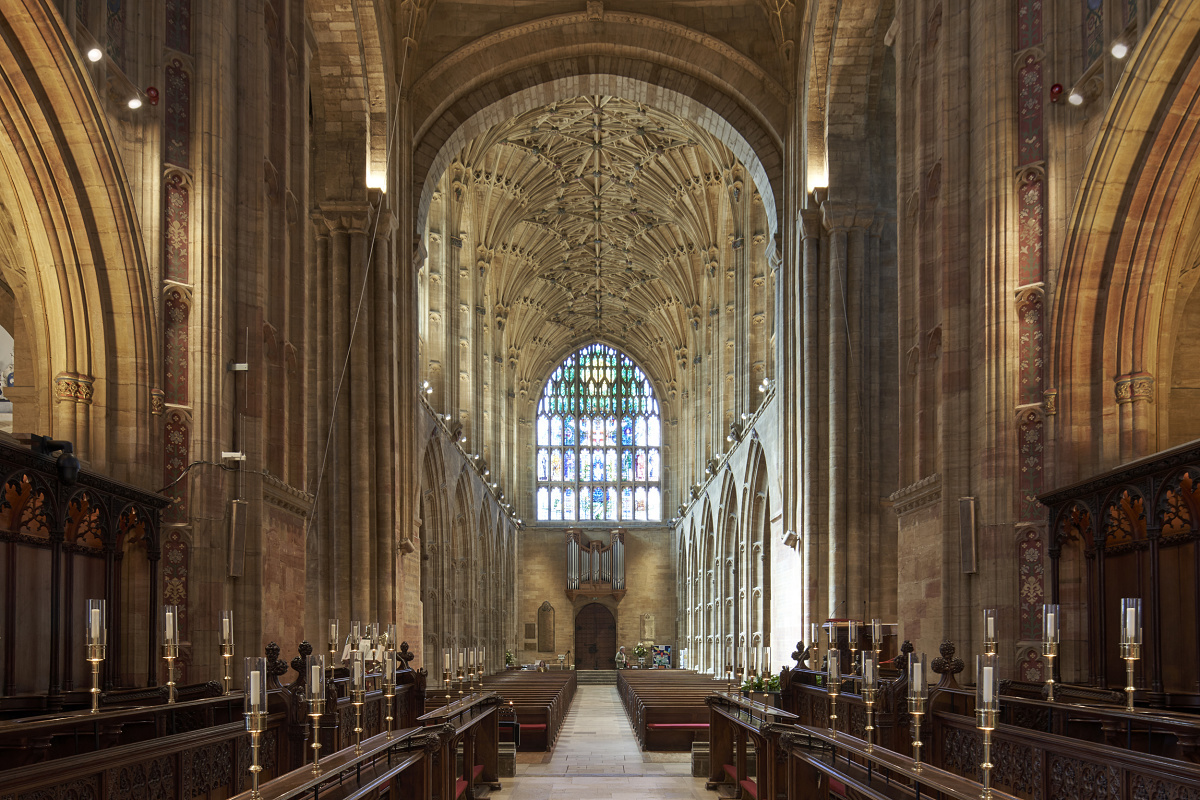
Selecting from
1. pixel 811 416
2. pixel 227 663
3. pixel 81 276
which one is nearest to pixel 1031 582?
pixel 227 663

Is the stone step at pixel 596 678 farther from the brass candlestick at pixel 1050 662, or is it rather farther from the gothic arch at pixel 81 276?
the brass candlestick at pixel 1050 662

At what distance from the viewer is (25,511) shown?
8555 mm

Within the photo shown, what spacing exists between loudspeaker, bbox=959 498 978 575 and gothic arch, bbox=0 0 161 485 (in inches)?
296

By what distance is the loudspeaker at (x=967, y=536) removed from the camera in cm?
1099

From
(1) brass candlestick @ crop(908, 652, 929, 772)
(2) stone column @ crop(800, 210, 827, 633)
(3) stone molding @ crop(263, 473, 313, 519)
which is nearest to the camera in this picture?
(1) brass candlestick @ crop(908, 652, 929, 772)

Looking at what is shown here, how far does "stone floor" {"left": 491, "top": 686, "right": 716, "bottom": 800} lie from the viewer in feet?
42.2

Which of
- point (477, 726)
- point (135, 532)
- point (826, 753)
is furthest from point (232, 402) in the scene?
point (826, 753)

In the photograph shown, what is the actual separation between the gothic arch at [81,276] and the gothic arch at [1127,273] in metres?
8.16

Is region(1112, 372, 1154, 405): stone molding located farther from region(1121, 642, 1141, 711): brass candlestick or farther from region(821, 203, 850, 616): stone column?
region(821, 203, 850, 616): stone column

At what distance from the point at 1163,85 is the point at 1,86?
910 centimetres

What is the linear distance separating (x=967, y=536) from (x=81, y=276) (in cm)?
838

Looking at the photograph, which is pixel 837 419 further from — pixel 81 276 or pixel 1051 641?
pixel 81 276

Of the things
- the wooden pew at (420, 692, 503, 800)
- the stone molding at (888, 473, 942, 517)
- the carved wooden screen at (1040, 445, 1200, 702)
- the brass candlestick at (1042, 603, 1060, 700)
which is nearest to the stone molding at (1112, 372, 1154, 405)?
the carved wooden screen at (1040, 445, 1200, 702)

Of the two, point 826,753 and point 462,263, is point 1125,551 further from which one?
point 462,263
